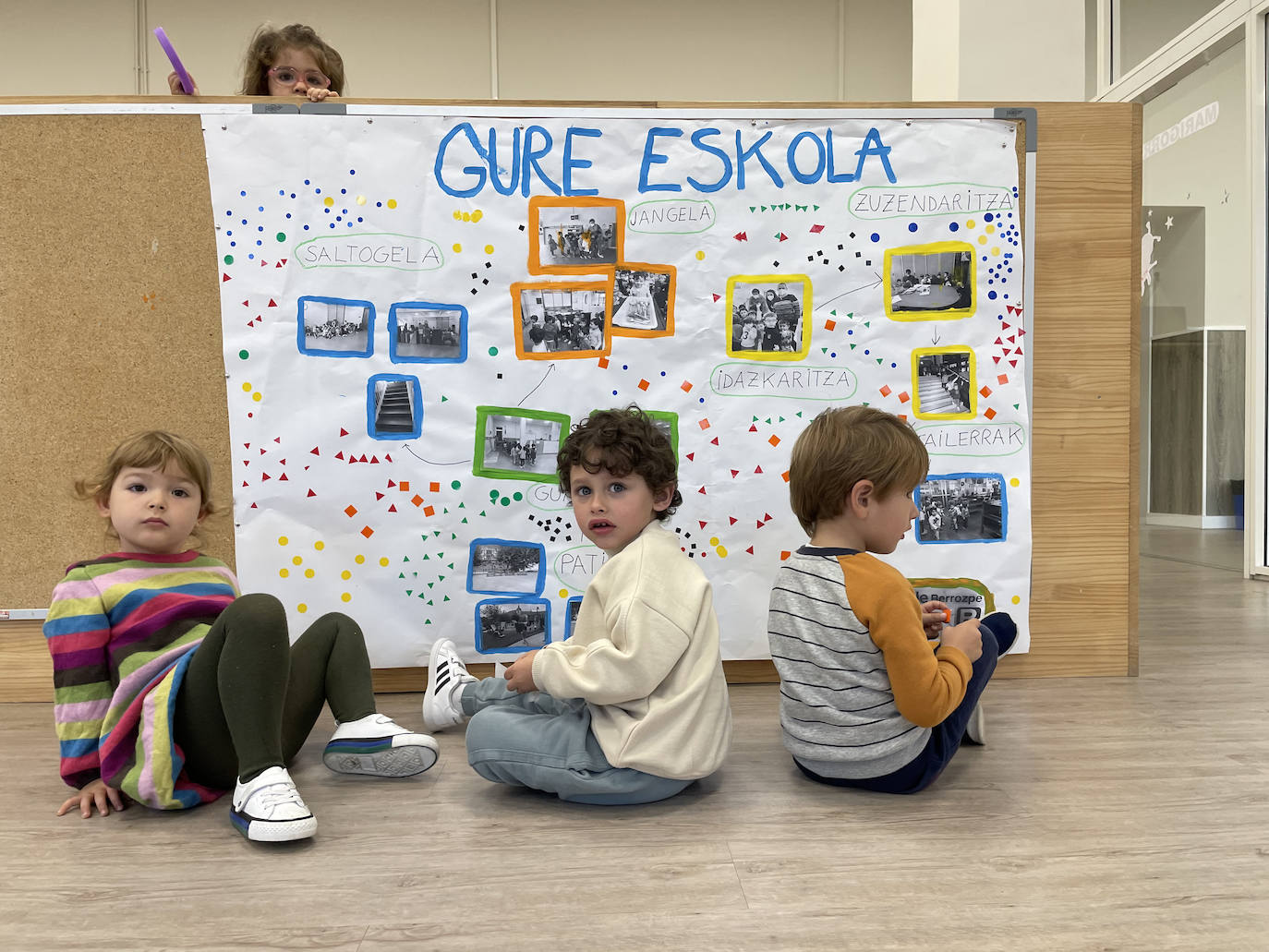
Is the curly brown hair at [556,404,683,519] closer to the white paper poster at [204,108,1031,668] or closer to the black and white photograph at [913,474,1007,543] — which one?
the white paper poster at [204,108,1031,668]

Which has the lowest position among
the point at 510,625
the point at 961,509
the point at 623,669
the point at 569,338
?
the point at 510,625

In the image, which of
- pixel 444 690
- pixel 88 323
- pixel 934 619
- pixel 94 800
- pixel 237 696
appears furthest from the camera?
pixel 88 323

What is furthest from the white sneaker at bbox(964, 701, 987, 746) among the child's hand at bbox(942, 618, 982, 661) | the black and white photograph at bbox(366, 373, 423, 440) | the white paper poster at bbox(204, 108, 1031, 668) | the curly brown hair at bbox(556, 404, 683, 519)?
the black and white photograph at bbox(366, 373, 423, 440)

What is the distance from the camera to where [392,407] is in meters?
2.05

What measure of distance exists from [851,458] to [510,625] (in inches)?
39.0

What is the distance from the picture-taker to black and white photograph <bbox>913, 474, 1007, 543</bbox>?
212 centimetres

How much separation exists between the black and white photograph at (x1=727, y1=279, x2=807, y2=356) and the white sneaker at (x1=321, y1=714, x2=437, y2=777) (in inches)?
44.1

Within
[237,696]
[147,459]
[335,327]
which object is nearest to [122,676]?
[237,696]

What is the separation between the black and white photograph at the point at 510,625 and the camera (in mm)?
2086

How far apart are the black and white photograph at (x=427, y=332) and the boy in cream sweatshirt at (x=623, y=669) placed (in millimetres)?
671

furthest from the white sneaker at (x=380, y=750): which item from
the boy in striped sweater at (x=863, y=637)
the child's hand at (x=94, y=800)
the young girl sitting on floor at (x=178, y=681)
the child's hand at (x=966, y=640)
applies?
the child's hand at (x=966, y=640)

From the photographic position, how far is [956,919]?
40.3 inches

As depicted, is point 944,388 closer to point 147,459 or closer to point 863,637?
point 863,637

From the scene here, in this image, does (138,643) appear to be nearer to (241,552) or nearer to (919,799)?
(241,552)
